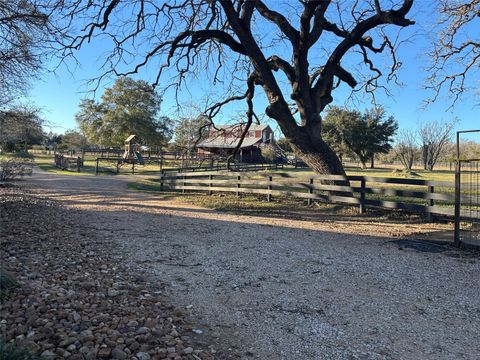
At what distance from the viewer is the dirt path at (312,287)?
11.7ft

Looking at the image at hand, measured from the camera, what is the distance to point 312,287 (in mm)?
5109

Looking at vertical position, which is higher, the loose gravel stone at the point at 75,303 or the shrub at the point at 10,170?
the shrub at the point at 10,170

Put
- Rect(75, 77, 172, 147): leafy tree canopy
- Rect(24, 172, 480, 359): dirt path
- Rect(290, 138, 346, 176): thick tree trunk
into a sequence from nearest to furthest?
Rect(24, 172, 480, 359): dirt path
Rect(290, 138, 346, 176): thick tree trunk
Rect(75, 77, 172, 147): leafy tree canopy

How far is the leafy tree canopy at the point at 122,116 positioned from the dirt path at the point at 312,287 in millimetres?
54757

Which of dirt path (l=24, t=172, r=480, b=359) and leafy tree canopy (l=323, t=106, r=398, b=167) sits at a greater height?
leafy tree canopy (l=323, t=106, r=398, b=167)

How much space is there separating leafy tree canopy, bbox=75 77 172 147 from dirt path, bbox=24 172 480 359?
2156 inches

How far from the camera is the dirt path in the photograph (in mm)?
3564

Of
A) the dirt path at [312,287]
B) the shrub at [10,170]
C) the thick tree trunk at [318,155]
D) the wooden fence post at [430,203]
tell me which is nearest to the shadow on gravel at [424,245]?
the dirt path at [312,287]

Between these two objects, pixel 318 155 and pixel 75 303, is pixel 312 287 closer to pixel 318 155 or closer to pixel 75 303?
pixel 75 303

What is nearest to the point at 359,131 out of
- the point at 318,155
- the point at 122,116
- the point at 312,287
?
the point at 122,116

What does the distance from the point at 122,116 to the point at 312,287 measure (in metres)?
60.7

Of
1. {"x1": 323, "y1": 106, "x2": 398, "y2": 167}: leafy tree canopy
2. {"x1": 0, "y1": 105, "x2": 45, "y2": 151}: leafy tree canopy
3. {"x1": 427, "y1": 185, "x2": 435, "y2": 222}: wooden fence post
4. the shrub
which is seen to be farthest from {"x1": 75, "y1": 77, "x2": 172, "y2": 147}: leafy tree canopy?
{"x1": 427, "y1": 185, "x2": 435, "y2": 222}: wooden fence post

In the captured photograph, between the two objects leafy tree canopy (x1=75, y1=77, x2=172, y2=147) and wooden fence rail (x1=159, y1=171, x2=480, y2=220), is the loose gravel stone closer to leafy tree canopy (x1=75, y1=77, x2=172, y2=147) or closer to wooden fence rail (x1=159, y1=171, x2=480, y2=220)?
wooden fence rail (x1=159, y1=171, x2=480, y2=220)

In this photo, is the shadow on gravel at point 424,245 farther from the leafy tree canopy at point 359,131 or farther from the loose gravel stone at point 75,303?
the leafy tree canopy at point 359,131
